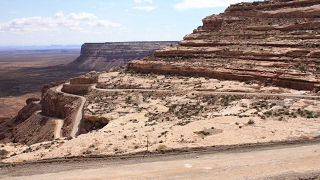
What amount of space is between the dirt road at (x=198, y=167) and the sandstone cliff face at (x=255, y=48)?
1737cm

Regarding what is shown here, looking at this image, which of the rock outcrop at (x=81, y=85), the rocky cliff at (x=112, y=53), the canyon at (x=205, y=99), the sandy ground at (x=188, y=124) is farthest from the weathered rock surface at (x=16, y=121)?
the rocky cliff at (x=112, y=53)

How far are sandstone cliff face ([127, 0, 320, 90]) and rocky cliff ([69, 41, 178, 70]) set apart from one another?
4691 inches

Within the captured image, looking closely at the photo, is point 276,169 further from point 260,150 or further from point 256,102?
point 256,102

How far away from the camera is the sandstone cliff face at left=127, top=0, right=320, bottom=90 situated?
107ft

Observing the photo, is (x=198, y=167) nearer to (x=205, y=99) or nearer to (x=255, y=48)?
(x=205, y=99)

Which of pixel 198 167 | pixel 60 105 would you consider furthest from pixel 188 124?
pixel 60 105

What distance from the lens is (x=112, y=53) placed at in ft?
590

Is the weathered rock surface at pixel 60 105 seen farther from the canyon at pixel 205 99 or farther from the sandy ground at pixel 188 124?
the sandy ground at pixel 188 124

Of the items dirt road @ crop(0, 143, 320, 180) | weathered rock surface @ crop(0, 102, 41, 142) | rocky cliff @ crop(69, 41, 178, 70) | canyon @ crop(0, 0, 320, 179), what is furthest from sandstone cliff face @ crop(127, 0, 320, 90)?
rocky cliff @ crop(69, 41, 178, 70)

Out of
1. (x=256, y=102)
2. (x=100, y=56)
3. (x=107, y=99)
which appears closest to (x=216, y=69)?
(x=256, y=102)

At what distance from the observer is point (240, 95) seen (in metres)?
29.9

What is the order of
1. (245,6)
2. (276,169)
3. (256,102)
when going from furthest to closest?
(245,6)
(256,102)
(276,169)

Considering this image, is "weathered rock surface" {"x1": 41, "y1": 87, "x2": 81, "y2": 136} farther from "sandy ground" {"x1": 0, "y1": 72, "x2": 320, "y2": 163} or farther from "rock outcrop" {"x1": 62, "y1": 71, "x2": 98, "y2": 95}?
"sandy ground" {"x1": 0, "y1": 72, "x2": 320, "y2": 163}

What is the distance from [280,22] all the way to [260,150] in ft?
100
